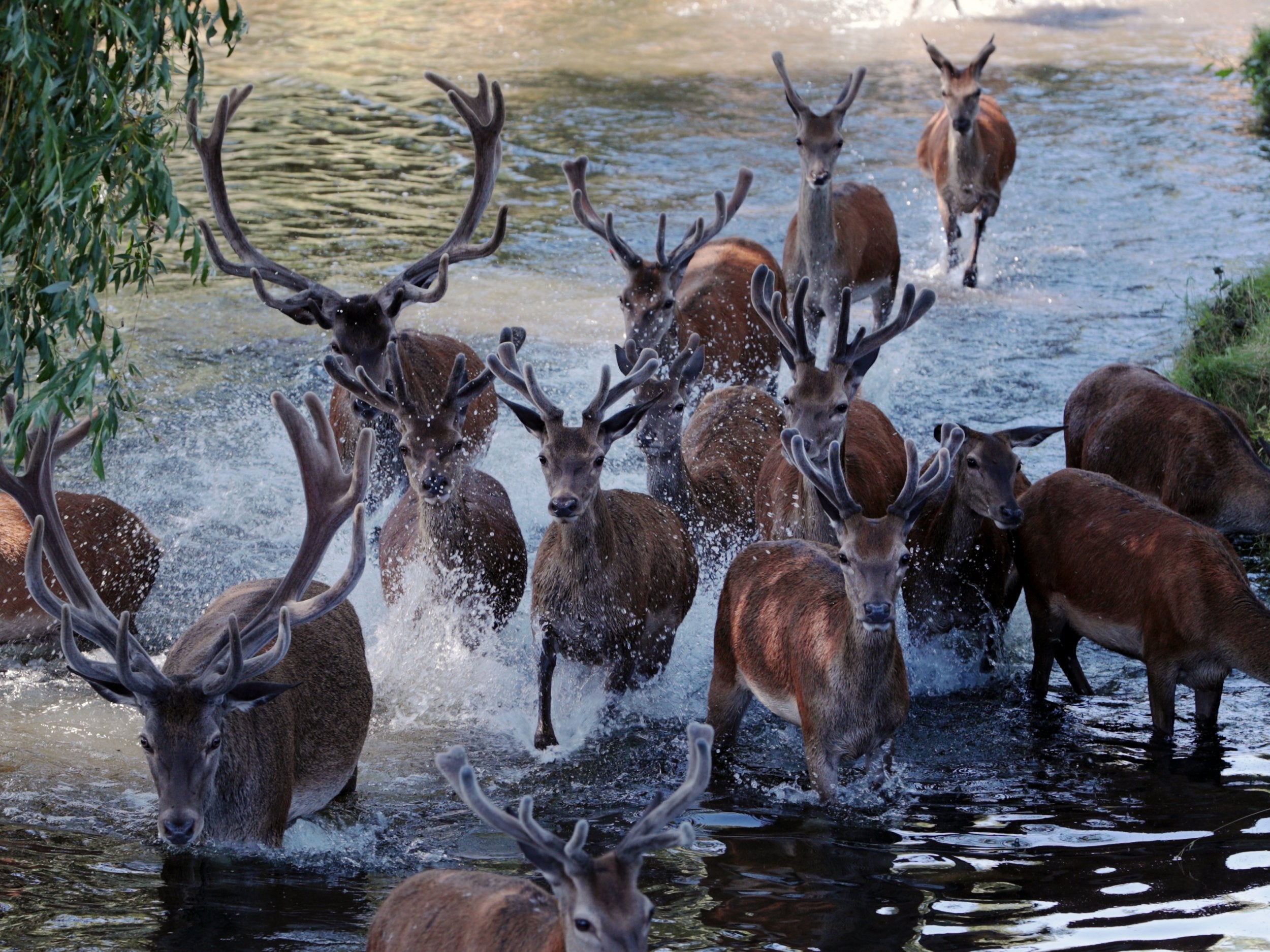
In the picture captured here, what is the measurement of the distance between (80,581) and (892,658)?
305 centimetres

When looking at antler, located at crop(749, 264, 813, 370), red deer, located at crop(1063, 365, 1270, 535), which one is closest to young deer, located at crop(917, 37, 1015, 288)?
red deer, located at crop(1063, 365, 1270, 535)

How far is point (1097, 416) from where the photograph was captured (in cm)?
924

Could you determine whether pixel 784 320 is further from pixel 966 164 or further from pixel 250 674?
pixel 966 164

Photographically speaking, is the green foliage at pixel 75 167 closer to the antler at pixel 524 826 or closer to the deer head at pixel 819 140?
the antler at pixel 524 826

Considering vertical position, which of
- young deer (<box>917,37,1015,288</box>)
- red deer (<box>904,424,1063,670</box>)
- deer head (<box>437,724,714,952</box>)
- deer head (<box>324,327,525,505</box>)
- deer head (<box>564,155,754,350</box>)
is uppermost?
young deer (<box>917,37,1015,288</box>)

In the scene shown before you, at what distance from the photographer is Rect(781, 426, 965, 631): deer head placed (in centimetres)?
619

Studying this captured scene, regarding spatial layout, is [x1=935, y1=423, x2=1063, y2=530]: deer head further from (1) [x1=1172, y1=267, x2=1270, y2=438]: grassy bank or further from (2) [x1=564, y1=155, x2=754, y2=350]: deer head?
(1) [x1=1172, y1=267, x2=1270, y2=438]: grassy bank

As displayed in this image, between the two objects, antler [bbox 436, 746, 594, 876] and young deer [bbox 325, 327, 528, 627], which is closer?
antler [bbox 436, 746, 594, 876]

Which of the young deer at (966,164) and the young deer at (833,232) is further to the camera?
the young deer at (966,164)

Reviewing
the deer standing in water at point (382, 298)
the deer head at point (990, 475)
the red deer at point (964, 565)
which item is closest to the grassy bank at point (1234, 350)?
the red deer at point (964, 565)

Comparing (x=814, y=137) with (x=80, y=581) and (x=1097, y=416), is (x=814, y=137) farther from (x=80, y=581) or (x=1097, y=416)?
(x=80, y=581)

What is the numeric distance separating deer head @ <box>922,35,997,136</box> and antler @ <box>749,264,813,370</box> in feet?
21.3

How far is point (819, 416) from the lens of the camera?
8047 millimetres

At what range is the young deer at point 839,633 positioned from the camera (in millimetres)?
6273
